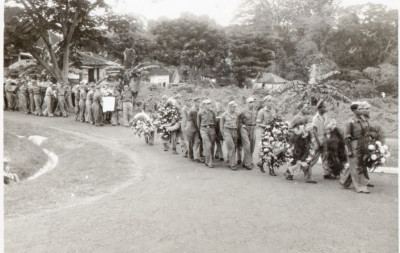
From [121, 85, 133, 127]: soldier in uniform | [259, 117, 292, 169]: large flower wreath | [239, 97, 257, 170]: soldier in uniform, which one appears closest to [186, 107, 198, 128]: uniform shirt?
[239, 97, 257, 170]: soldier in uniform

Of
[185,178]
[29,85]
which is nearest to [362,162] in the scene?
[185,178]

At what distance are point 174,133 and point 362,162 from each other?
6781mm

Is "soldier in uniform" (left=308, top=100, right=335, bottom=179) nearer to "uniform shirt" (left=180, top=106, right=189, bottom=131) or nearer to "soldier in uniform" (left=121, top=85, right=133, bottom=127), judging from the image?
"uniform shirt" (left=180, top=106, right=189, bottom=131)

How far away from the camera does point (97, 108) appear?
827 inches

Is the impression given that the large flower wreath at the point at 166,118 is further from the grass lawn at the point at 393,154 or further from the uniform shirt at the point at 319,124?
the grass lawn at the point at 393,154

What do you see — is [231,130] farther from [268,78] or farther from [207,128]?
[268,78]

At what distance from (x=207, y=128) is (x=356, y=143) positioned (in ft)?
14.8

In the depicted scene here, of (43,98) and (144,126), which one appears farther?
(43,98)

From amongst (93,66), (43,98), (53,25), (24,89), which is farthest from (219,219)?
(93,66)

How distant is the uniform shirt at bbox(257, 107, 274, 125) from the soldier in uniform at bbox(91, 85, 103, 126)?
1039 centimetres

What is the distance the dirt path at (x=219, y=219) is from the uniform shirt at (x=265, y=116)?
57.7 inches

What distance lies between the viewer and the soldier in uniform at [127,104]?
67.9 ft

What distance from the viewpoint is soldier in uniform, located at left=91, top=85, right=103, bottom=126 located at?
20891 mm

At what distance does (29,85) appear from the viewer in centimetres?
2520
